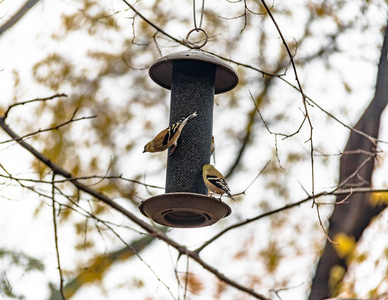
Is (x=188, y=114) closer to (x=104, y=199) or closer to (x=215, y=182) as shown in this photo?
(x=215, y=182)

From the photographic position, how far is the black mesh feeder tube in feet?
16.7

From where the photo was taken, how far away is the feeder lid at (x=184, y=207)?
4719 millimetres

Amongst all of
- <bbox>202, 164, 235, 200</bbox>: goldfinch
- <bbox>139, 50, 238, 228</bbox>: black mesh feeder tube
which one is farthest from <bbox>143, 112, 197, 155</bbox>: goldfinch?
<bbox>202, 164, 235, 200</bbox>: goldfinch

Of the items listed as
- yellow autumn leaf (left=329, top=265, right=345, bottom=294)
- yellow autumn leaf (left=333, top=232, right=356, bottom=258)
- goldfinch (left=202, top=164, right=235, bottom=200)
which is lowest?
goldfinch (left=202, top=164, right=235, bottom=200)

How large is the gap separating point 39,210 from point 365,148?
5.01m

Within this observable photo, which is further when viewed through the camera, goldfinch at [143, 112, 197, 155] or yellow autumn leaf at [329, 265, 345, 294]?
yellow autumn leaf at [329, 265, 345, 294]

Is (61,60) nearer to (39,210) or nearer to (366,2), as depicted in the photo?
(39,210)

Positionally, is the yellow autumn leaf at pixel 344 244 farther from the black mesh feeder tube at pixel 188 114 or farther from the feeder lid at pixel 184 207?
the feeder lid at pixel 184 207

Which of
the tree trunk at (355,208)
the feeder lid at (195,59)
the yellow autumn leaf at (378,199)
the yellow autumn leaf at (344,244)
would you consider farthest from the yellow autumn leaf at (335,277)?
the feeder lid at (195,59)

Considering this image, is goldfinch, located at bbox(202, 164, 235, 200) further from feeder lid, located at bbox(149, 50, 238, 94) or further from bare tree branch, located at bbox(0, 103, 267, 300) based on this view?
feeder lid, located at bbox(149, 50, 238, 94)

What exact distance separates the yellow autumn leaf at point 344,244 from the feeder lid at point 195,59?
12.5ft

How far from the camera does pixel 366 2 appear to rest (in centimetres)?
1079

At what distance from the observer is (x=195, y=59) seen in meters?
5.12

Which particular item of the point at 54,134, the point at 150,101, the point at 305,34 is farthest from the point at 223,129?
the point at 54,134
